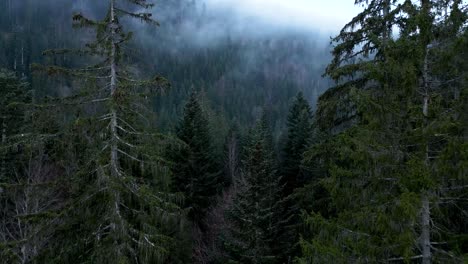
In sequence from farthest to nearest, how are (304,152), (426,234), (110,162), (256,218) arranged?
(256,218) → (304,152) → (110,162) → (426,234)

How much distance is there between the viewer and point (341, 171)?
654 cm

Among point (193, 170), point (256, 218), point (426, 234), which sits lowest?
point (256, 218)

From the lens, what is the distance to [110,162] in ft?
29.7

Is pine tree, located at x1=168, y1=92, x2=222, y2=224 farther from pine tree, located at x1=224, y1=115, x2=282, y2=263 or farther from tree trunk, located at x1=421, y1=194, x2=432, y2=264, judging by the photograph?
tree trunk, located at x1=421, y1=194, x2=432, y2=264

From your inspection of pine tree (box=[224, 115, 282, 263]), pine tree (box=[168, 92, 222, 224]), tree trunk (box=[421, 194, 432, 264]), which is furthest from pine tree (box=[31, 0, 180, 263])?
pine tree (box=[168, 92, 222, 224])

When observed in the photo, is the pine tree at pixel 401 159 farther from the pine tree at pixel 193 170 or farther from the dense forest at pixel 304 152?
the pine tree at pixel 193 170

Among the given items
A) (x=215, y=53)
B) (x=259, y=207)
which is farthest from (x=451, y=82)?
(x=215, y=53)

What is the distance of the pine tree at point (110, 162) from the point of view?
8.72 meters

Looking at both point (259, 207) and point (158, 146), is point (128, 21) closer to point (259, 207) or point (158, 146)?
point (158, 146)

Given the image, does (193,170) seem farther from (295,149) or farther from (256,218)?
(256,218)

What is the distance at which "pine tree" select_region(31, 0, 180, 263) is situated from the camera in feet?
28.6

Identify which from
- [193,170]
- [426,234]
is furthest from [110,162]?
[193,170]

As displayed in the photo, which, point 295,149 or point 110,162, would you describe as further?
point 295,149

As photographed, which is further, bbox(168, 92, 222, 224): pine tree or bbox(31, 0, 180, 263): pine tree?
bbox(168, 92, 222, 224): pine tree
